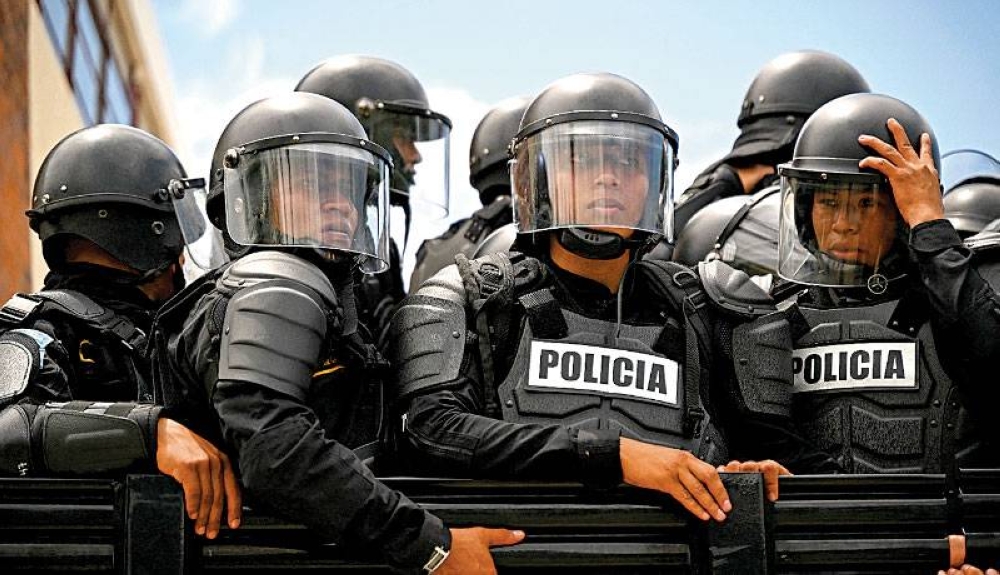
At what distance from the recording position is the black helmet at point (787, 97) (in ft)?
18.8

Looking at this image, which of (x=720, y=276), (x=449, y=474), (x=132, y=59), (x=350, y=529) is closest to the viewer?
(x=350, y=529)

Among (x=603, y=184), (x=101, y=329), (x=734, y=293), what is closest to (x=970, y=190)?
(x=734, y=293)

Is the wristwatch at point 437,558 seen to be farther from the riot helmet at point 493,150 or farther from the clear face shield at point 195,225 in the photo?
the riot helmet at point 493,150

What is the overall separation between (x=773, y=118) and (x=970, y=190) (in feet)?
3.61

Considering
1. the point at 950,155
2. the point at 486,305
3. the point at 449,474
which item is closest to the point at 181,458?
the point at 449,474

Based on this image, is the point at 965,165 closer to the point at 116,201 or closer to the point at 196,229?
the point at 196,229

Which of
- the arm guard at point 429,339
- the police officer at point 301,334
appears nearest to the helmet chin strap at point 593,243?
the arm guard at point 429,339

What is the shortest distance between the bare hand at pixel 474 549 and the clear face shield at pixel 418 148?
270cm

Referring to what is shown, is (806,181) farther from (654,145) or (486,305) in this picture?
(486,305)

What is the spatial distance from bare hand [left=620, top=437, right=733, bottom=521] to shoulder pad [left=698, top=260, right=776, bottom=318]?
0.70 m

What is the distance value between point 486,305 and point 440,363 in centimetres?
20

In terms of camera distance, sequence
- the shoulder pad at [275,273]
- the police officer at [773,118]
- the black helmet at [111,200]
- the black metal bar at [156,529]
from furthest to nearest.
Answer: the police officer at [773,118]
the black helmet at [111,200]
the shoulder pad at [275,273]
the black metal bar at [156,529]

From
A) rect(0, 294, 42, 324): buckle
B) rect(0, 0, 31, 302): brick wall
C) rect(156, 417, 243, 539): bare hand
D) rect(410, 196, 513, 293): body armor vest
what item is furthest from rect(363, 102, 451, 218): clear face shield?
rect(0, 0, 31, 302): brick wall

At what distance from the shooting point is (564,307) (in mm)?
3547
